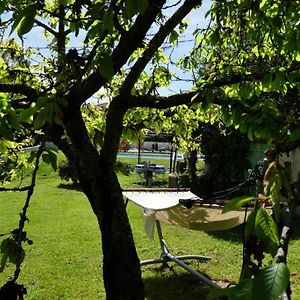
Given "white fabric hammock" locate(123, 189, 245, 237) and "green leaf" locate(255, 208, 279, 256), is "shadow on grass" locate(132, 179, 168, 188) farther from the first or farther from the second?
"green leaf" locate(255, 208, 279, 256)

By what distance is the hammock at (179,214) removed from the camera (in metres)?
5.56

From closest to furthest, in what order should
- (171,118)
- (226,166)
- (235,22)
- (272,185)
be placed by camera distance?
1. (272,185)
2. (235,22)
3. (171,118)
4. (226,166)

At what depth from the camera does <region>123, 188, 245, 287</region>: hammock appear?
5562 millimetres

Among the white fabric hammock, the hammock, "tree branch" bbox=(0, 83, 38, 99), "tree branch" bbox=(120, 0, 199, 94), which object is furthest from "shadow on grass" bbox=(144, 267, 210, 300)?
"tree branch" bbox=(0, 83, 38, 99)

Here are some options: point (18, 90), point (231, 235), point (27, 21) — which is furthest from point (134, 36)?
point (231, 235)

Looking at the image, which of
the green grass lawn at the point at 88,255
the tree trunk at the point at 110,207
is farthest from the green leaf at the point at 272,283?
the green grass lawn at the point at 88,255

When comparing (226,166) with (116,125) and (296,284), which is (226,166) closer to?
(296,284)

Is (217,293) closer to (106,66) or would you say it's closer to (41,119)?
(106,66)

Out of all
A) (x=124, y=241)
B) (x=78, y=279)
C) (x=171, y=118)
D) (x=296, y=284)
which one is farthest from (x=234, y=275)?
(x=124, y=241)

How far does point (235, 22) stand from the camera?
373cm

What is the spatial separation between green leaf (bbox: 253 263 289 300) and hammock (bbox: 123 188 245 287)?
185 inches

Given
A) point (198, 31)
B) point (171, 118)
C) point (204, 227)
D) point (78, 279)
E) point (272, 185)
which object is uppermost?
point (198, 31)

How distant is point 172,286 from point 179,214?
3.09 ft

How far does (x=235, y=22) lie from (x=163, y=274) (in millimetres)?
3927
